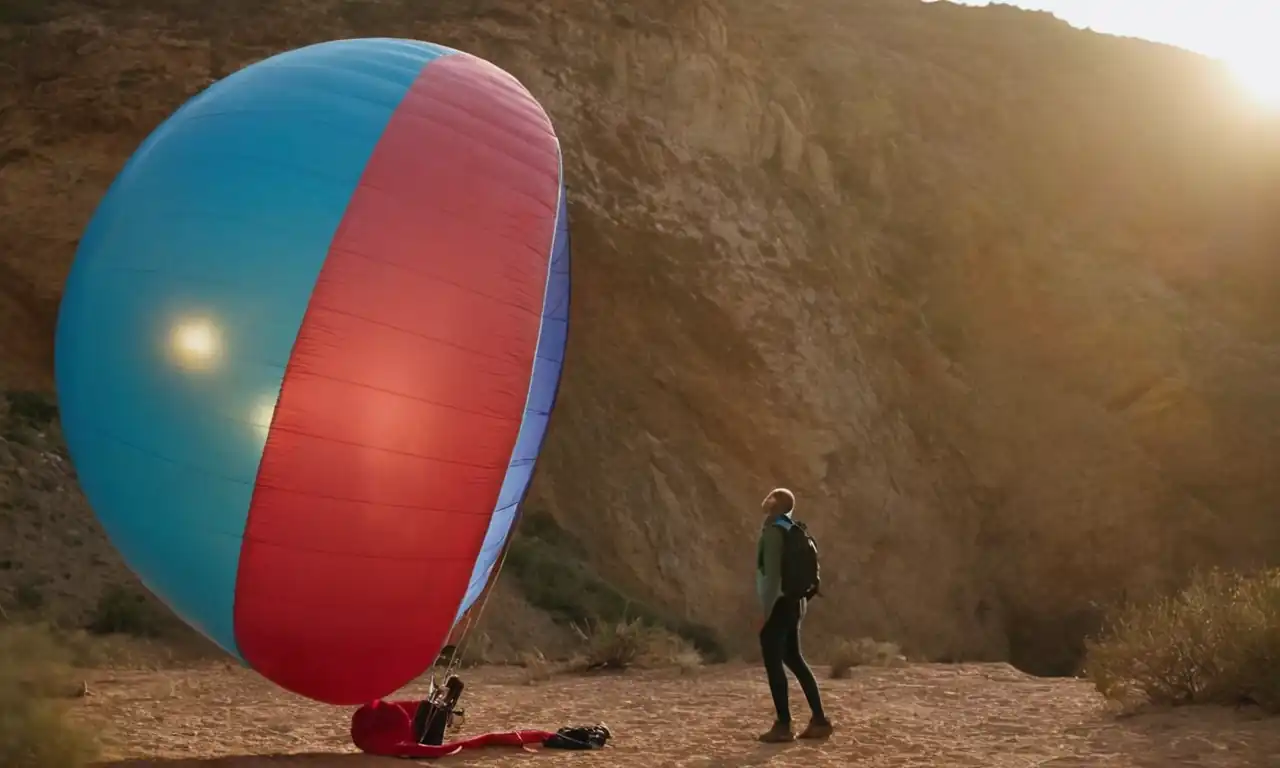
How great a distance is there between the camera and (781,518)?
6.54m

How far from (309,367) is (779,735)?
141 inches

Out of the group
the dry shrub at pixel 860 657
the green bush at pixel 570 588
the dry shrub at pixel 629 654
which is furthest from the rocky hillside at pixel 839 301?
the dry shrub at pixel 860 657

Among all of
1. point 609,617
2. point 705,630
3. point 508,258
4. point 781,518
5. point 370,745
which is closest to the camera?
point 508,258

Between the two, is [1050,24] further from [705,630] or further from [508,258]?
[508,258]

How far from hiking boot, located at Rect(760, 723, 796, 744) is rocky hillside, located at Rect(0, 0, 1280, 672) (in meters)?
6.51

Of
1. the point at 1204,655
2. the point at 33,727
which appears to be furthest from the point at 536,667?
the point at 33,727

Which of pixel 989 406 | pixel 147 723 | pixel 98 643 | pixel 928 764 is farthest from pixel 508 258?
pixel 989 406

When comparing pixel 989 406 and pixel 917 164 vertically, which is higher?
pixel 917 164

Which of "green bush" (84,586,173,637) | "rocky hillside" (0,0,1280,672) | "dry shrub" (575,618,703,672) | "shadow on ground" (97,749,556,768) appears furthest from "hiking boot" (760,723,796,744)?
"green bush" (84,586,173,637)

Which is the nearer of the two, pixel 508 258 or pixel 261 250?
pixel 261 250

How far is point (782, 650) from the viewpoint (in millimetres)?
6461

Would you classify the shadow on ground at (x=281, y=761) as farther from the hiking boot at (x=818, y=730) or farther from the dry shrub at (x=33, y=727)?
the hiking boot at (x=818, y=730)

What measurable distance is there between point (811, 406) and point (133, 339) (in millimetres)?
13407

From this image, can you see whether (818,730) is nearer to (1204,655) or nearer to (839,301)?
(1204,655)
